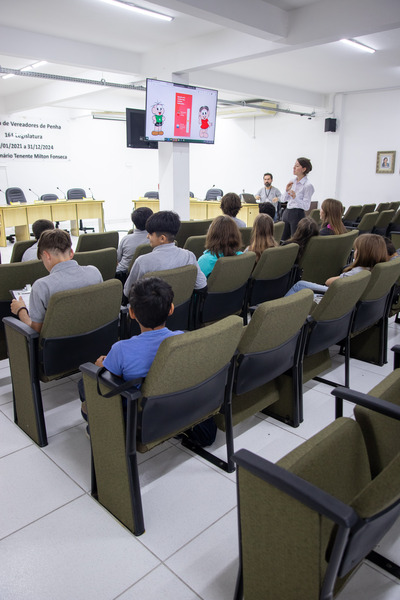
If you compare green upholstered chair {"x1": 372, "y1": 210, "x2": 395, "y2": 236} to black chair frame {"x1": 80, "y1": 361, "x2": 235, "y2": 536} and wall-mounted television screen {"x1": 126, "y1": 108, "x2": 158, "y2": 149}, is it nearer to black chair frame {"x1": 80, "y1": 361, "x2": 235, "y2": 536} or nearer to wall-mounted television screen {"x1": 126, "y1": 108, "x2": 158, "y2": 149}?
wall-mounted television screen {"x1": 126, "y1": 108, "x2": 158, "y2": 149}

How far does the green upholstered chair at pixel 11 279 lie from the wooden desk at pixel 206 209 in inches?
289

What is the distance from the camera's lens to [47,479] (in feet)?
6.89

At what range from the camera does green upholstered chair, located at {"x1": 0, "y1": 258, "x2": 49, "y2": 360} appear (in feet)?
8.98

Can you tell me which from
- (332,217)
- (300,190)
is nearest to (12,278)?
(332,217)

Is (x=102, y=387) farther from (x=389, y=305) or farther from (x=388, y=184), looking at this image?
(x=388, y=184)

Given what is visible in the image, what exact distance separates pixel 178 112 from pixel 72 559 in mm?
6215

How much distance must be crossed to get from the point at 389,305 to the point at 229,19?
138 inches

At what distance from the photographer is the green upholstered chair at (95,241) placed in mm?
4234

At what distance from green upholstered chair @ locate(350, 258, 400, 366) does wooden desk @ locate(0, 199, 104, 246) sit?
304 inches

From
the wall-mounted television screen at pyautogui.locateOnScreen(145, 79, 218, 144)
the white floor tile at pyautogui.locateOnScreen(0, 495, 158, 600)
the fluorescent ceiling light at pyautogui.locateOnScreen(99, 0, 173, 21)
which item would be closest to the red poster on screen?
the wall-mounted television screen at pyautogui.locateOnScreen(145, 79, 218, 144)

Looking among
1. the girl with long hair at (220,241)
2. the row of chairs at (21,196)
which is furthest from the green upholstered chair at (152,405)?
the row of chairs at (21,196)

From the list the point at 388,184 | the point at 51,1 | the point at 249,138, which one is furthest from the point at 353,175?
the point at 51,1

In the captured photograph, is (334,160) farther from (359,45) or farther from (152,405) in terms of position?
(152,405)

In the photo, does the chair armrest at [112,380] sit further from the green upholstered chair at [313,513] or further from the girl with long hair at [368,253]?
the girl with long hair at [368,253]
